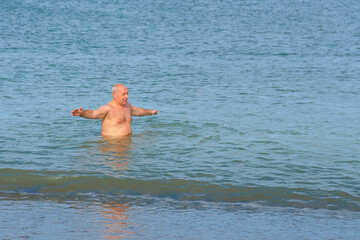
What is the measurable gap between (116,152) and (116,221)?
409cm

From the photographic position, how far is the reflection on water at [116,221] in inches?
283

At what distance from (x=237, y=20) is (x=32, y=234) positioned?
34555 millimetres

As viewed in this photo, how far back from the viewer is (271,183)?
973 centimetres

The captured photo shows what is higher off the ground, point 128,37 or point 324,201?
point 128,37

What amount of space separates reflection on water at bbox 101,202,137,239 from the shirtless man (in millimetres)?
3850

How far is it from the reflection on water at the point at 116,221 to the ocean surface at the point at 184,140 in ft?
0.07

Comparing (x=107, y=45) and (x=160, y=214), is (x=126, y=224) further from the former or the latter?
(x=107, y=45)

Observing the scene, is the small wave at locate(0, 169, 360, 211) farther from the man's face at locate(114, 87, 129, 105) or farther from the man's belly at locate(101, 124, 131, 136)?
the man's belly at locate(101, 124, 131, 136)

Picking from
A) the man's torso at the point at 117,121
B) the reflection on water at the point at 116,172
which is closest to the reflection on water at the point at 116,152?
the reflection on water at the point at 116,172

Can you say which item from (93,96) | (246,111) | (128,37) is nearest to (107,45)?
(128,37)

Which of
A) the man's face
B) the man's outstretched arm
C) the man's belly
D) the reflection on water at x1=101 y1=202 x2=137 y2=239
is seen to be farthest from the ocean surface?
the man's face

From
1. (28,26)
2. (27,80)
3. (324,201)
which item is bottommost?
(324,201)

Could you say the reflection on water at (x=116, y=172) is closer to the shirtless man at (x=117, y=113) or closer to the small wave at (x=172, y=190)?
the shirtless man at (x=117, y=113)

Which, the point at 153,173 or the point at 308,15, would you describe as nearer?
the point at 153,173
